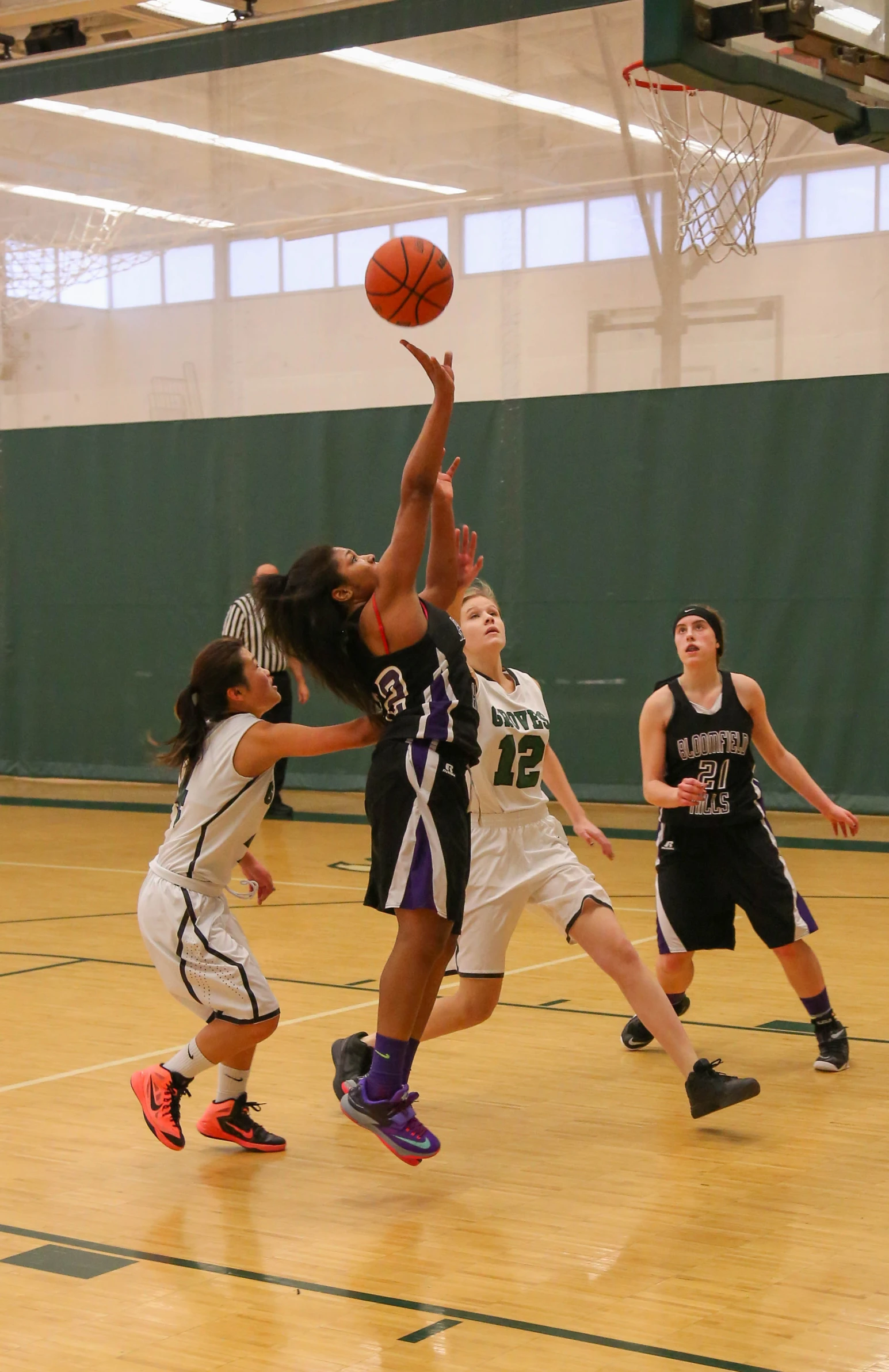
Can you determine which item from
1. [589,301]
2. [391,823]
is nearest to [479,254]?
[589,301]

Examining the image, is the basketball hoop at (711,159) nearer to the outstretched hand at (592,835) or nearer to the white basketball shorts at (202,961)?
the outstretched hand at (592,835)

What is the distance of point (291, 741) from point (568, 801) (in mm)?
1227

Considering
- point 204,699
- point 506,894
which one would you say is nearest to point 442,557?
point 204,699

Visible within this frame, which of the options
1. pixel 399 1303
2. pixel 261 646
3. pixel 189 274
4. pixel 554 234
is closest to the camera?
pixel 399 1303

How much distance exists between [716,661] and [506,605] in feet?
22.2

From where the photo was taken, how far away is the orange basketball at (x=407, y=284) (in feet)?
16.3

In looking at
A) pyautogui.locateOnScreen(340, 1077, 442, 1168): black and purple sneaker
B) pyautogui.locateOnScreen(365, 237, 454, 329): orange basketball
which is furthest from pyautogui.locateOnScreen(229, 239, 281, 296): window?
pyautogui.locateOnScreen(340, 1077, 442, 1168): black and purple sneaker

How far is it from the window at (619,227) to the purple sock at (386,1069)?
8.62 meters

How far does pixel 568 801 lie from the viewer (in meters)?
5.06

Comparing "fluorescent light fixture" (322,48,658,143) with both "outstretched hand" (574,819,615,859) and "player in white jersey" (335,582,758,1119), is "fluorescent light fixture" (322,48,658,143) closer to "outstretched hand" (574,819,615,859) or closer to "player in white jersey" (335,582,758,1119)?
"player in white jersey" (335,582,758,1119)

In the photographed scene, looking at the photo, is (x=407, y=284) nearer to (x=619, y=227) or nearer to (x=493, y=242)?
(x=619, y=227)

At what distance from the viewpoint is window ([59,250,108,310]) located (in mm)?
13594

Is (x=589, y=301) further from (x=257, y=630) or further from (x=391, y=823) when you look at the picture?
(x=391, y=823)

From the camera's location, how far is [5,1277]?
132 inches
